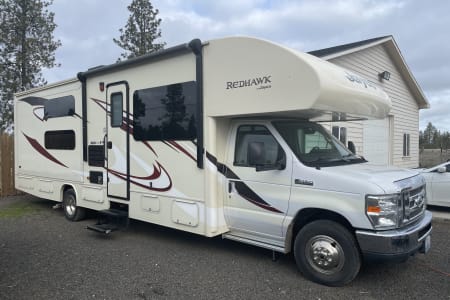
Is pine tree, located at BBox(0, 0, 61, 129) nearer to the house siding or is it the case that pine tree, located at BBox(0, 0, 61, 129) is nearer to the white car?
the house siding

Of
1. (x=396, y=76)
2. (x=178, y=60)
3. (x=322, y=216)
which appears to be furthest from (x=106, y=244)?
(x=396, y=76)

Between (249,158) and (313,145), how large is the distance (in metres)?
0.97

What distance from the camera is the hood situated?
421cm

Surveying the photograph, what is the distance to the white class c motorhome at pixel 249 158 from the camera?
14.4 feet

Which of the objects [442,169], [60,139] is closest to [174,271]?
[60,139]

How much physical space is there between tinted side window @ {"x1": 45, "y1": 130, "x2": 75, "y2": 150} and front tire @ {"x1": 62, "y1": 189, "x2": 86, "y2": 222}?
99cm

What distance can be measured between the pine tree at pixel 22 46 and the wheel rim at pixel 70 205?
12.3 m

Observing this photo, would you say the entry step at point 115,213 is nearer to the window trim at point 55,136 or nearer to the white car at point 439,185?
the window trim at point 55,136

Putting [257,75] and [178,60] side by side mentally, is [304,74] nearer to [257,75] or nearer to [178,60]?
[257,75]

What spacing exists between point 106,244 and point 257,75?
13.0 feet

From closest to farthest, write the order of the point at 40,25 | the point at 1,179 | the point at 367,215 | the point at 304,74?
1. the point at 367,215
2. the point at 304,74
3. the point at 1,179
4. the point at 40,25

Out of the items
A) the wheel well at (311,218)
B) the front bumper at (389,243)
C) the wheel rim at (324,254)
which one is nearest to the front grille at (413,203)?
the front bumper at (389,243)

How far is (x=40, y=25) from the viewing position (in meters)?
18.3

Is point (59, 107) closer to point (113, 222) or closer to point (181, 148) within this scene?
point (113, 222)
